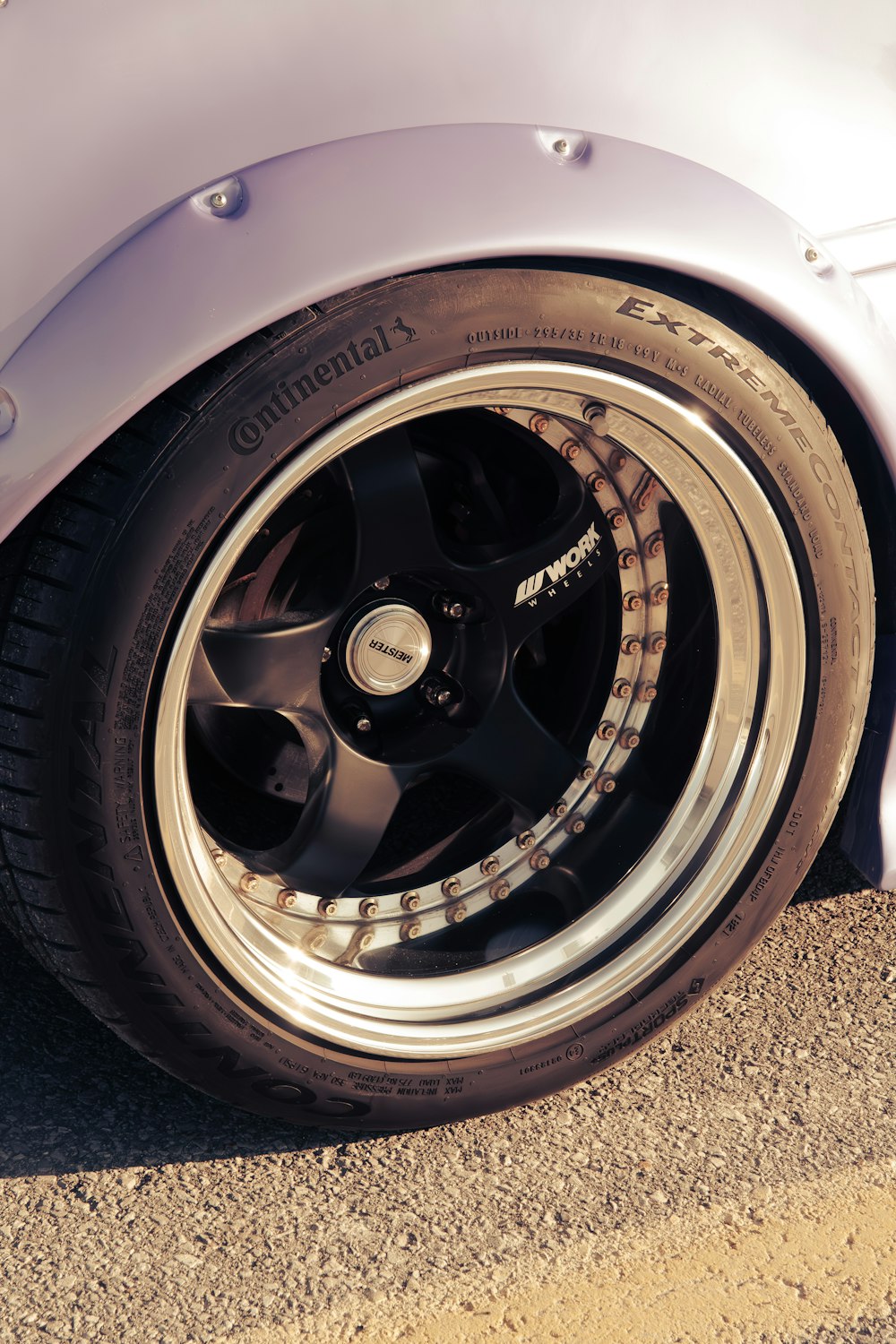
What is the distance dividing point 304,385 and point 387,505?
0.30m

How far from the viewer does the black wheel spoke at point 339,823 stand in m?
1.83

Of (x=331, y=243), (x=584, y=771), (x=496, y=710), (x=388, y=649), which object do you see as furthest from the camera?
(x=584, y=771)

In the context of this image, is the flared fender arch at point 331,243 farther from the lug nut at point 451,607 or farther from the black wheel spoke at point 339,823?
the black wheel spoke at point 339,823

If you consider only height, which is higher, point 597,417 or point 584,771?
point 597,417

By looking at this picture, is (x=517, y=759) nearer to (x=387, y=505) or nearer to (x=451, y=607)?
(x=451, y=607)

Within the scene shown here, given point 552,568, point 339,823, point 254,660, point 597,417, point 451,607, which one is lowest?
point 339,823

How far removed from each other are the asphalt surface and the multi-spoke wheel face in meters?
0.20

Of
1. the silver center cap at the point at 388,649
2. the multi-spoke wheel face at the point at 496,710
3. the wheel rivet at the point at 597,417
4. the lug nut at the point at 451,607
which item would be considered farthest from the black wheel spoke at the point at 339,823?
the wheel rivet at the point at 597,417

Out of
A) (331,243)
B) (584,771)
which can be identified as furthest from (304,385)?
(584,771)

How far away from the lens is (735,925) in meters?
1.87

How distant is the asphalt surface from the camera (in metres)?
1.54

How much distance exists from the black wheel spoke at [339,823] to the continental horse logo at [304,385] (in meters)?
0.56

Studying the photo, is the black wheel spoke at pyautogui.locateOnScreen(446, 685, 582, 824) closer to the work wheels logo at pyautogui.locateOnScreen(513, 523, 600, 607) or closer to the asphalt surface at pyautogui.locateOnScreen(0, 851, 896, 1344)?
the work wheels logo at pyautogui.locateOnScreen(513, 523, 600, 607)

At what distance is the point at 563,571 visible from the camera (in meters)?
1.85
